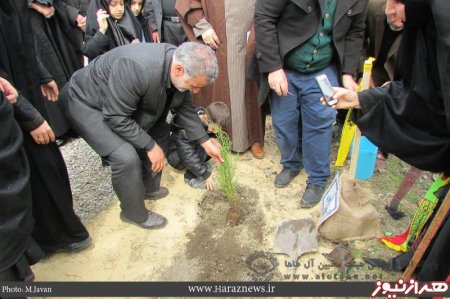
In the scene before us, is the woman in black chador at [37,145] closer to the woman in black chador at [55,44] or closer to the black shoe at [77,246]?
the black shoe at [77,246]

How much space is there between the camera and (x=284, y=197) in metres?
3.14

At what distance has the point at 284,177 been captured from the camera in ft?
10.7

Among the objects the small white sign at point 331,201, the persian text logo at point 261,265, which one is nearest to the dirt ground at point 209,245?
the persian text logo at point 261,265

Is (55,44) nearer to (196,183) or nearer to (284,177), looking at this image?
(196,183)

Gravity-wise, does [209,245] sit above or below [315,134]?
below

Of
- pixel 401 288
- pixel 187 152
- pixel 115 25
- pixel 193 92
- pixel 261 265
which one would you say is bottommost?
pixel 261 265

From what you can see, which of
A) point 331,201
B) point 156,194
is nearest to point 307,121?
point 331,201

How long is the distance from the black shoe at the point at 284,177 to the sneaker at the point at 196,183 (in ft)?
2.18

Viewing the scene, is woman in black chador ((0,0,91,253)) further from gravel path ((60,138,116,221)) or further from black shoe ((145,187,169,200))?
black shoe ((145,187,169,200))

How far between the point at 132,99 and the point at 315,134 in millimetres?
1468

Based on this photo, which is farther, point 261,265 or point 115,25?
point 115,25

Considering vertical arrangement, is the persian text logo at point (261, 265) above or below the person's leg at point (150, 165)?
below

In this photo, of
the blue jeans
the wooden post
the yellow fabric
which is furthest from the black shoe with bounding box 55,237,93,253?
the yellow fabric

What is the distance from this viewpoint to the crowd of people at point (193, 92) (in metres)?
1.78
